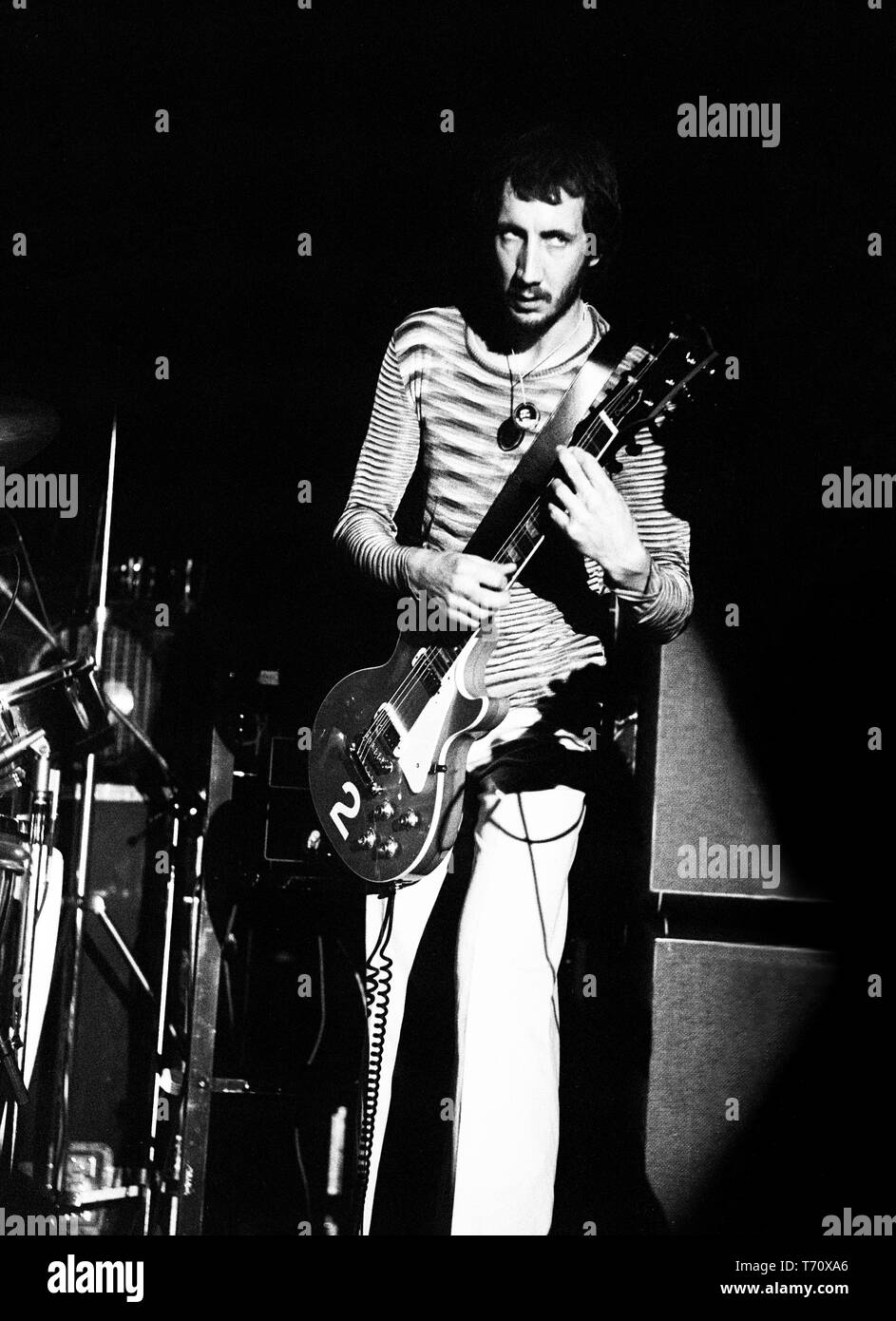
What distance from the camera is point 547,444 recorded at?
238 cm

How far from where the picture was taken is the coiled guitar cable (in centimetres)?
242

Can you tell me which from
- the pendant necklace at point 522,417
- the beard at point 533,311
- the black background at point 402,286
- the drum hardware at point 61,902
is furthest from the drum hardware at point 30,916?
the beard at point 533,311

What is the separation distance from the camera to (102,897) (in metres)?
2.93

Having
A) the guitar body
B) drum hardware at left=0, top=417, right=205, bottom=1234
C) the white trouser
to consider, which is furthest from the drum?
the white trouser

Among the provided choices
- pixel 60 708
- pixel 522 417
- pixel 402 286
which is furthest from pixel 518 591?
pixel 60 708

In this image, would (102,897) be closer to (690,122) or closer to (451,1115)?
(451,1115)

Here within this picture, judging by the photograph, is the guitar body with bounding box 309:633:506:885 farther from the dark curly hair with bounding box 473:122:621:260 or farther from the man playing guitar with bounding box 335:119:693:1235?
the dark curly hair with bounding box 473:122:621:260

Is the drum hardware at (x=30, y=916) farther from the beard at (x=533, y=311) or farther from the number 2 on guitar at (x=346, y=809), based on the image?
the beard at (x=533, y=311)

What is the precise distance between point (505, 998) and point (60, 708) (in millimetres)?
1164

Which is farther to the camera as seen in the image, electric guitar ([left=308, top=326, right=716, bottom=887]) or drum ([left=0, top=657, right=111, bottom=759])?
drum ([left=0, top=657, right=111, bottom=759])

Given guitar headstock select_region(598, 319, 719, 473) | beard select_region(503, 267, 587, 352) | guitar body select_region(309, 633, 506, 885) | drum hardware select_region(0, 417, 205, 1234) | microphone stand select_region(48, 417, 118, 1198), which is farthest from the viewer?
microphone stand select_region(48, 417, 118, 1198)

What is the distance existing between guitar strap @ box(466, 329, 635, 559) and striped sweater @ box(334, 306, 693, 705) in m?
0.03
